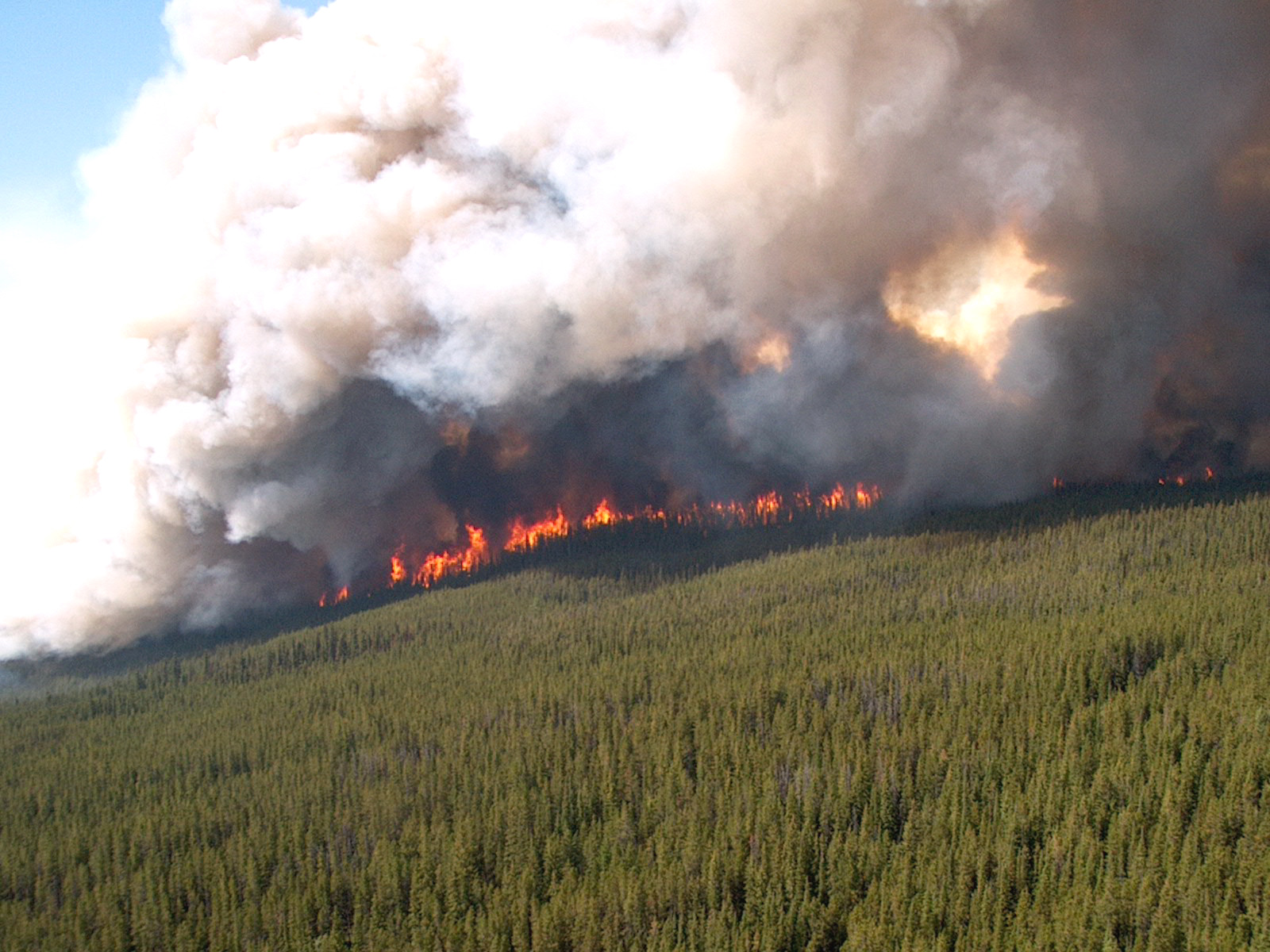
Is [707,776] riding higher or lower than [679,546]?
lower

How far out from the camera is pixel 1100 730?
81.1 meters

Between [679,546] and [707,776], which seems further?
[679,546]

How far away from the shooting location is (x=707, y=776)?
81250mm

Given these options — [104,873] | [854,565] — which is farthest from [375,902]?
[854,565]

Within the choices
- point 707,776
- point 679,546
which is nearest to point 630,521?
point 679,546

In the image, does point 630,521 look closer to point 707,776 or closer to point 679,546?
point 679,546

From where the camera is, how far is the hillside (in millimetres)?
65875

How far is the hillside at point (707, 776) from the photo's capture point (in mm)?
65875

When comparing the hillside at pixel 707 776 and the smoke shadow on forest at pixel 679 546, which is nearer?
the hillside at pixel 707 776

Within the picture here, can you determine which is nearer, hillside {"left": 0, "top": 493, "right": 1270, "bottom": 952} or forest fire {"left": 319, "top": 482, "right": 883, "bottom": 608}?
hillside {"left": 0, "top": 493, "right": 1270, "bottom": 952}

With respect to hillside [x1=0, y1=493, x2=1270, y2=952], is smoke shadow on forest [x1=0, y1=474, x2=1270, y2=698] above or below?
above

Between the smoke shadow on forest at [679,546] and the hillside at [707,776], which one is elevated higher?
the smoke shadow on forest at [679,546]

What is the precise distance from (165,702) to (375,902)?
1686 inches

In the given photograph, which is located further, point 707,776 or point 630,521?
point 630,521
